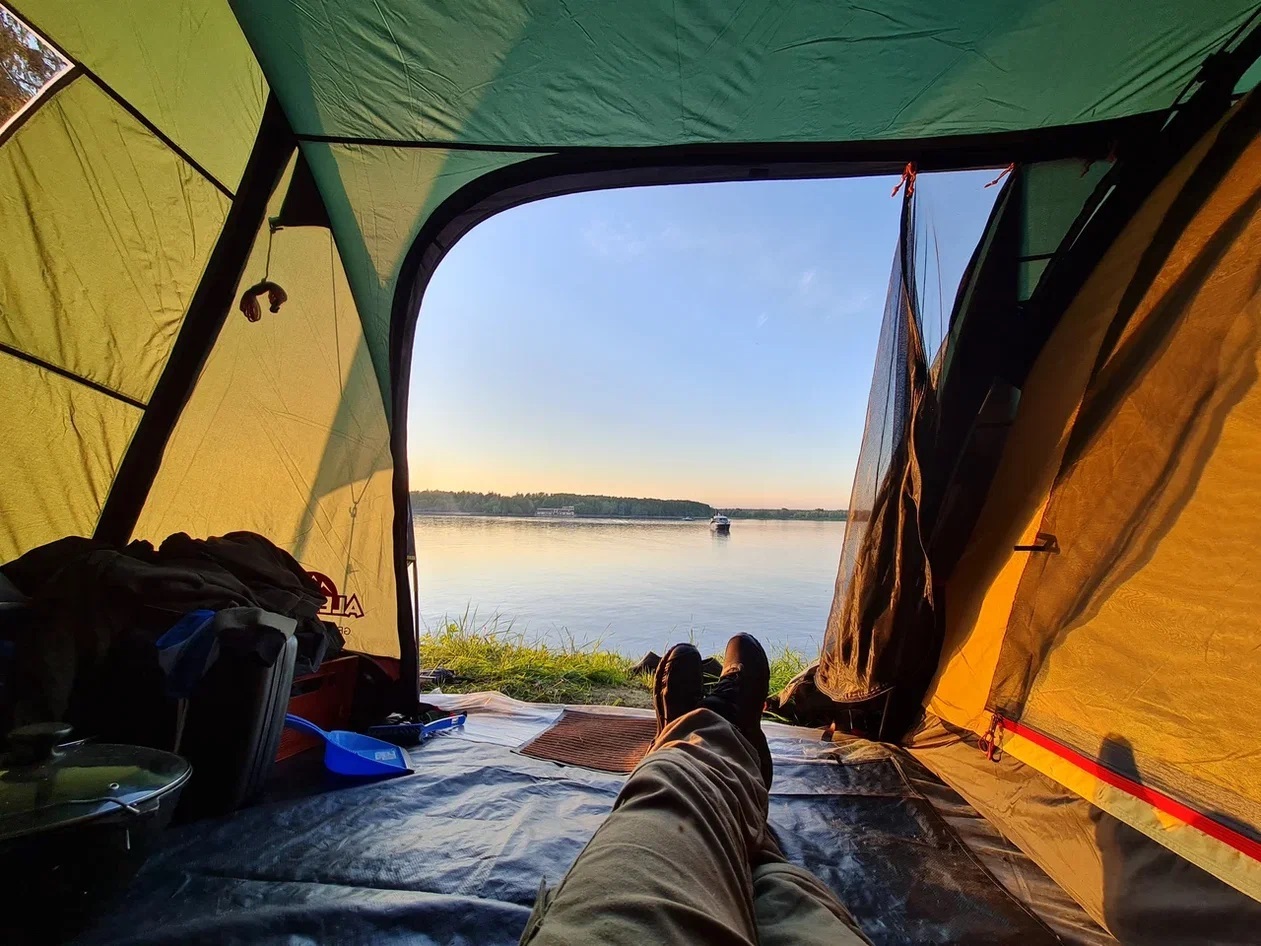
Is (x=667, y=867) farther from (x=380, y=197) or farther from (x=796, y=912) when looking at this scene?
(x=380, y=197)

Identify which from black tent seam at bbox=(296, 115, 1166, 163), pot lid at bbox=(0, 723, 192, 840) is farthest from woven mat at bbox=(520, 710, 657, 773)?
black tent seam at bbox=(296, 115, 1166, 163)

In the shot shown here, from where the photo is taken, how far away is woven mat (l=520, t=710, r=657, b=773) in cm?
154

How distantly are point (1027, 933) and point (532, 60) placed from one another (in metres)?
1.84

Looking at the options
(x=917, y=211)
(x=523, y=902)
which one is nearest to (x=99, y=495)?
(x=523, y=902)

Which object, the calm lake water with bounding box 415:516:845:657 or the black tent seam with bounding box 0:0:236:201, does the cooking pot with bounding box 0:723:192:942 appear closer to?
the black tent seam with bounding box 0:0:236:201

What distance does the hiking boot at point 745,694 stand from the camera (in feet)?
4.24

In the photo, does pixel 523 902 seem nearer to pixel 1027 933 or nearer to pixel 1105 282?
pixel 1027 933

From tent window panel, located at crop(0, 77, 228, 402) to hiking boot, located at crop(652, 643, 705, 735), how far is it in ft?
5.02

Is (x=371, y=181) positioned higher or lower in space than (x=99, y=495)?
higher

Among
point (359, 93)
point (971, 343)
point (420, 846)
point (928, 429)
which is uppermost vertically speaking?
point (359, 93)

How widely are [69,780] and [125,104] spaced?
4.40 feet

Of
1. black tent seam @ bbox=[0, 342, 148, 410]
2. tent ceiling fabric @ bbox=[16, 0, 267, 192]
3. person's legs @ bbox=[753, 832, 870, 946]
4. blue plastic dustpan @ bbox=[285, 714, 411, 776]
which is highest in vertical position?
tent ceiling fabric @ bbox=[16, 0, 267, 192]

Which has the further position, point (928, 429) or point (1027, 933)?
point (928, 429)

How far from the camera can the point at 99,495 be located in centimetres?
142
